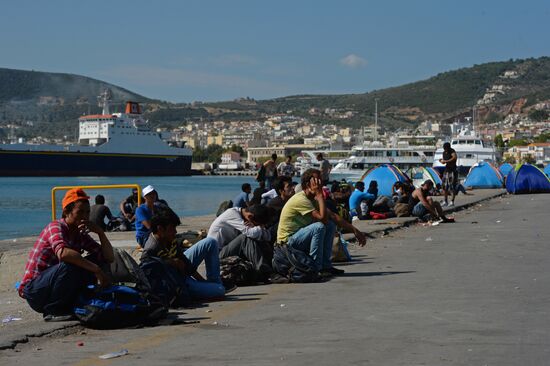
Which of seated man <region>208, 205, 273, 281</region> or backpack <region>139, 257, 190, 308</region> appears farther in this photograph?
seated man <region>208, 205, 273, 281</region>

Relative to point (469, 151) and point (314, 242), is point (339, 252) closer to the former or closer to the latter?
point (314, 242)

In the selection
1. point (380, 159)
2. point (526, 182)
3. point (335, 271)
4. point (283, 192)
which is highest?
point (283, 192)

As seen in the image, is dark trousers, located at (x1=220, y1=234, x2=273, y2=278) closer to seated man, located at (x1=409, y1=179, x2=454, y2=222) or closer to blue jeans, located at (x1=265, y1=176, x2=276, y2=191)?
seated man, located at (x1=409, y1=179, x2=454, y2=222)

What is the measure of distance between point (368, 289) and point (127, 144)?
387ft

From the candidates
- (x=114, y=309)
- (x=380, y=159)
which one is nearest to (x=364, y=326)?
(x=114, y=309)

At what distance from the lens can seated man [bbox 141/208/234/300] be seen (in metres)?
7.64

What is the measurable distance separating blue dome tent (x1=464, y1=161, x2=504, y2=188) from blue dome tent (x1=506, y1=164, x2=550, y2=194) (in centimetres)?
662

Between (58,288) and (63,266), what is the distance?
186mm

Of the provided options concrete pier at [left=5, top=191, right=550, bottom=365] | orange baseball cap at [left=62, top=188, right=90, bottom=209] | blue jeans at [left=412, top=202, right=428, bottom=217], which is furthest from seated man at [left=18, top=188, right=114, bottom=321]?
blue jeans at [left=412, top=202, right=428, bottom=217]

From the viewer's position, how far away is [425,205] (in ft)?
60.4

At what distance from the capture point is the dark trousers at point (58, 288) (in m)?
6.51

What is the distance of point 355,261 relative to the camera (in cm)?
1134

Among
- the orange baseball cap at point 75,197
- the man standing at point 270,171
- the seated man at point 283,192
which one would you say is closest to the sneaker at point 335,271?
the seated man at point 283,192

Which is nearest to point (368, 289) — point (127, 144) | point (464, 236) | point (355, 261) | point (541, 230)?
point (355, 261)
